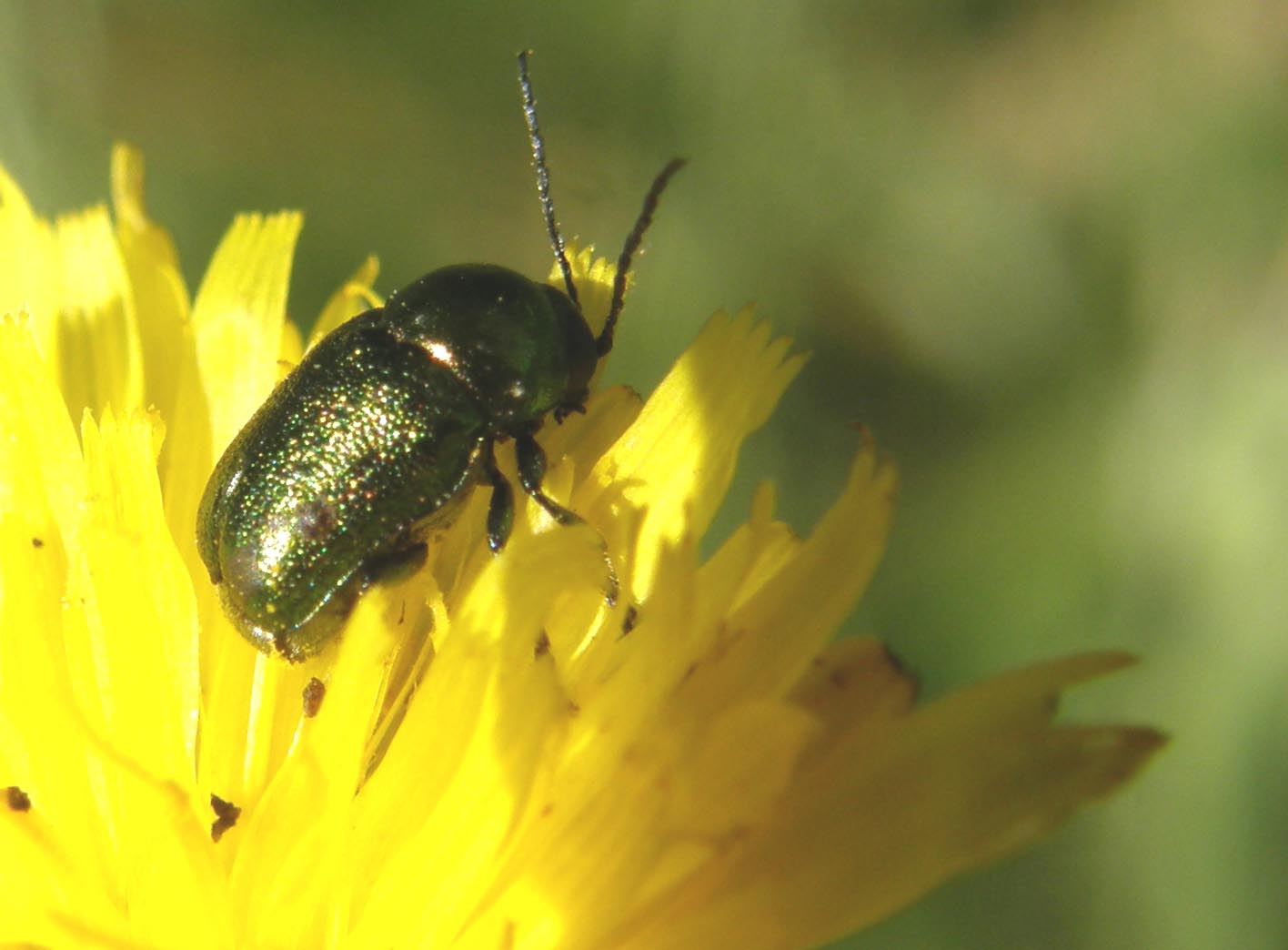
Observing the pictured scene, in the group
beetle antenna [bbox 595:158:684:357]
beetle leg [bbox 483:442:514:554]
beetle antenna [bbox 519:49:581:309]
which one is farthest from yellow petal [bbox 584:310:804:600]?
beetle antenna [bbox 519:49:581:309]

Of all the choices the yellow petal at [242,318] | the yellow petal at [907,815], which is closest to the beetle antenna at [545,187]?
the yellow petal at [242,318]

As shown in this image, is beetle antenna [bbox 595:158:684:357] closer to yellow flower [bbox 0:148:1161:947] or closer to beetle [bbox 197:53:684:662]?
beetle [bbox 197:53:684:662]

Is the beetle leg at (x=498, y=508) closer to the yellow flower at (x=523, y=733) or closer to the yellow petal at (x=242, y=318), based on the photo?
the yellow flower at (x=523, y=733)

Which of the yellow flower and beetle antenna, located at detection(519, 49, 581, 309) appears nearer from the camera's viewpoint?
the yellow flower

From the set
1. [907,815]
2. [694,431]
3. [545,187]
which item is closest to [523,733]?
[907,815]

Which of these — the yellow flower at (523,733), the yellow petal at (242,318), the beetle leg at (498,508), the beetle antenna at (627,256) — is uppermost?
the beetle antenna at (627,256)

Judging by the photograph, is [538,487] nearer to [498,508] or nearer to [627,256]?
[498,508]

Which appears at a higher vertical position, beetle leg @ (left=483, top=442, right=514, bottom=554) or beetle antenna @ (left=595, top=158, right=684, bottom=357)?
beetle antenna @ (left=595, top=158, right=684, bottom=357)
